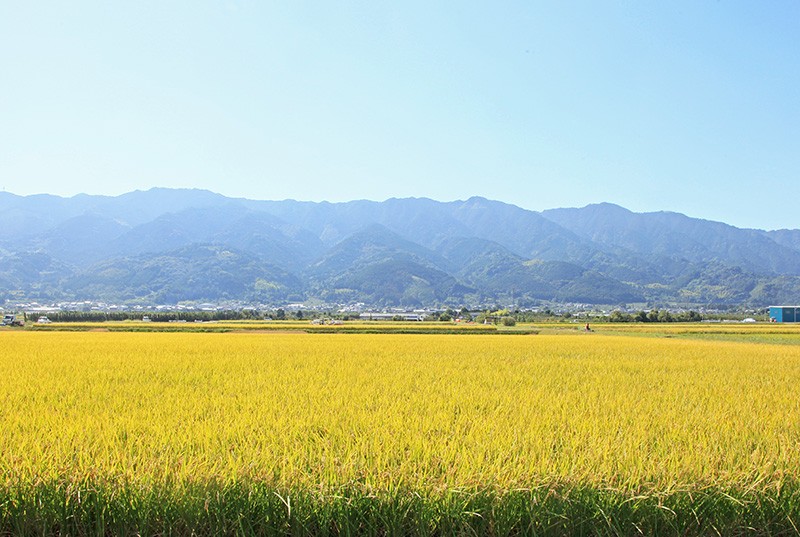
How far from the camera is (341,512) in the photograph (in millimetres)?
3586

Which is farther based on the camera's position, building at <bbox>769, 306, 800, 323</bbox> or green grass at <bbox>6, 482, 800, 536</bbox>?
building at <bbox>769, 306, 800, 323</bbox>

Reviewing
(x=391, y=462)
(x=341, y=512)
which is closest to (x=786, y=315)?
(x=391, y=462)

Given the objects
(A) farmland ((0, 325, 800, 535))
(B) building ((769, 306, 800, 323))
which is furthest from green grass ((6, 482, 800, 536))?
(B) building ((769, 306, 800, 323))

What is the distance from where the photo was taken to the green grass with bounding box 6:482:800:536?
3.59m

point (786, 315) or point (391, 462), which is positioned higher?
point (391, 462)

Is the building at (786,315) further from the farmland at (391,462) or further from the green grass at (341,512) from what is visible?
the green grass at (341,512)

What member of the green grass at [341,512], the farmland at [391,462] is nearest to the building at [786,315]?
the farmland at [391,462]

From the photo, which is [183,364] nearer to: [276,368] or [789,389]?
[276,368]

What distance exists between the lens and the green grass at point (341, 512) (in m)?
3.59

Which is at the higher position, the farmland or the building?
the farmland

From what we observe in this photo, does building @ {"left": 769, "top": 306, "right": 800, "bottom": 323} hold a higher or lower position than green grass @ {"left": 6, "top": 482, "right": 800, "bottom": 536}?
lower

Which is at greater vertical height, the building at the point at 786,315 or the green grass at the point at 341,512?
the green grass at the point at 341,512

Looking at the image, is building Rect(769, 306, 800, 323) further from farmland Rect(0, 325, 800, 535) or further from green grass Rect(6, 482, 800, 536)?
green grass Rect(6, 482, 800, 536)

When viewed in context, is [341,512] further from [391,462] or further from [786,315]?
[786,315]
